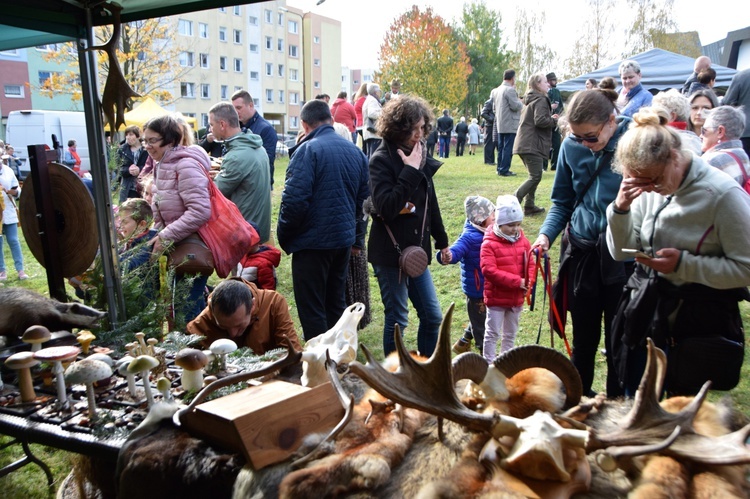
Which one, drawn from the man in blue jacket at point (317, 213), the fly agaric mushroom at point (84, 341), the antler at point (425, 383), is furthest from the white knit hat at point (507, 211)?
the fly agaric mushroom at point (84, 341)

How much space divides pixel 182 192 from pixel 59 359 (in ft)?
6.17

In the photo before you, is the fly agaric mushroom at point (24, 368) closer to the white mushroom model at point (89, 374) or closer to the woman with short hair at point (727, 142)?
the white mushroom model at point (89, 374)

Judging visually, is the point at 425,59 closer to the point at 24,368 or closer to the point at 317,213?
the point at 317,213

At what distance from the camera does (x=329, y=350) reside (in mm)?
2227

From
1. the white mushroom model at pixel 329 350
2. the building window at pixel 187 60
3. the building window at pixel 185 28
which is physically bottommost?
the white mushroom model at pixel 329 350

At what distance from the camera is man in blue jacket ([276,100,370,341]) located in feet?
12.9

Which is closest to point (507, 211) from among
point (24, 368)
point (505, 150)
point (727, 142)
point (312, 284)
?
point (312, 284)

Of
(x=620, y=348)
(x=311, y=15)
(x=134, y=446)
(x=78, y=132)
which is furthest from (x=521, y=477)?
(x=311, y=15)

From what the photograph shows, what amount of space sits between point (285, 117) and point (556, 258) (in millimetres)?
51651

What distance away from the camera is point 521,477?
145 centimetres

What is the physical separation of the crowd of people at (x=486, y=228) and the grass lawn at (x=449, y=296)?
26.4 inches

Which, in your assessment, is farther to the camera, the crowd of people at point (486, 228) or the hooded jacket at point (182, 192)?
the hooded jacket at point (182, 192)

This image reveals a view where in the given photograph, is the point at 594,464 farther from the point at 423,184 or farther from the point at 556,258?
the point at 556,258

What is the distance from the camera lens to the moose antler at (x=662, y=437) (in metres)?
1.46
